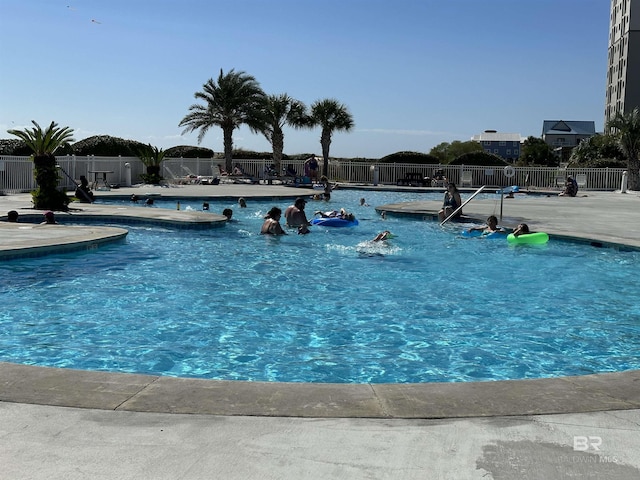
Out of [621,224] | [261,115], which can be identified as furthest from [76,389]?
[261,115]

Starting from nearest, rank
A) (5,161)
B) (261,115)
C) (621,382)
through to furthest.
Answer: (621,382) → (5,161) → (261,115)

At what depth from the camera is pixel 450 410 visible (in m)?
3.61

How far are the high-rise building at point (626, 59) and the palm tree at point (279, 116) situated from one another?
197 ft

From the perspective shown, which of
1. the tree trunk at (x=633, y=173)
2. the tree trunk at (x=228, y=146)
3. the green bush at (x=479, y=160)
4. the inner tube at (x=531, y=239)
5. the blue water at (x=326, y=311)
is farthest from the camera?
the green bush at (x=479, y=160)

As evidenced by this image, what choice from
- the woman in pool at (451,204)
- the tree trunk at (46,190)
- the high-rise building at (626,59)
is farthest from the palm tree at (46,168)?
the high-rise building at (626,59)

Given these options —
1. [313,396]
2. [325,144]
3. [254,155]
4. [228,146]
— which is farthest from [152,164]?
[313,396]

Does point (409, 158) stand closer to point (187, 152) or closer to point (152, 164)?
point (187, 152)

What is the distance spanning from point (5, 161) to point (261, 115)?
1725cm

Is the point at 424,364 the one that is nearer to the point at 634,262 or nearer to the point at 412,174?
the point at 634,262

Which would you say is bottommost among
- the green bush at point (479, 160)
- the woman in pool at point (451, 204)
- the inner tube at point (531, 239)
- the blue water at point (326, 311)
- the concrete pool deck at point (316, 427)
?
the blue water at point (326, 311)

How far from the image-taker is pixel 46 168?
17.0 meters

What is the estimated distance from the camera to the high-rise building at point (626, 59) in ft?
278

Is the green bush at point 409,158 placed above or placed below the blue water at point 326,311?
above

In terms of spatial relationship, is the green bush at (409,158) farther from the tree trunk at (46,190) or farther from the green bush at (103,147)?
the tree trunk at (46,190)
